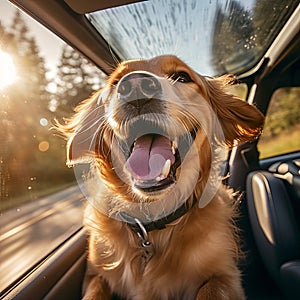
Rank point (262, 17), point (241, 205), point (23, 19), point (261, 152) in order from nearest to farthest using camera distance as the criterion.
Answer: point (23, 19) → point (262, 17) → point (241, 205) → point (261, 152)

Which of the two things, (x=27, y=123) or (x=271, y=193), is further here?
(x=271, y=193)

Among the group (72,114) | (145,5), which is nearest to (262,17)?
(145,5)

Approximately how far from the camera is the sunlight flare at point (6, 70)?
1.96 m

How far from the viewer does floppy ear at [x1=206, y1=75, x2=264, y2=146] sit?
2.69 meters

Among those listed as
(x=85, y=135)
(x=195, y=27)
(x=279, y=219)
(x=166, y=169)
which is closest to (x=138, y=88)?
(x=166, y=169)

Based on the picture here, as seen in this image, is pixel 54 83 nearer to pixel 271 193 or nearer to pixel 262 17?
pixel 262 17

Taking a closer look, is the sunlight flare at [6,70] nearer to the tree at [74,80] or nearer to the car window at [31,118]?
the car window at [31,118]

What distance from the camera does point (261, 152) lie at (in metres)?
3.92

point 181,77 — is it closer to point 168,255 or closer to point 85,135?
point 85,135

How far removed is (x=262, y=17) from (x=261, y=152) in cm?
165

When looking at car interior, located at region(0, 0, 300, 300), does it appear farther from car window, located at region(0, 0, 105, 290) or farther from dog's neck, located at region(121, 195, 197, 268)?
dog's neck, located at region(121, 195, 197, 268)

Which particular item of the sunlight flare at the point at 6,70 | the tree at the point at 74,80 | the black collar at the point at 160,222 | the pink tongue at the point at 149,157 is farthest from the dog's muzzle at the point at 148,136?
the tree at the point at 74,80

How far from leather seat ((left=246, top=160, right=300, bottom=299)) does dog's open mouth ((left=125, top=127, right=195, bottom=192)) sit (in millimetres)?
1020

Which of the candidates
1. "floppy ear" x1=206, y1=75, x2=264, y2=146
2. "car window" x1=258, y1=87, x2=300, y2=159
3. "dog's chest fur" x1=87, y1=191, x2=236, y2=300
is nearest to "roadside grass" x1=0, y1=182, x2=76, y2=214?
"dog's chest fur" x1=87, y1=191, x2=236, y2=300
